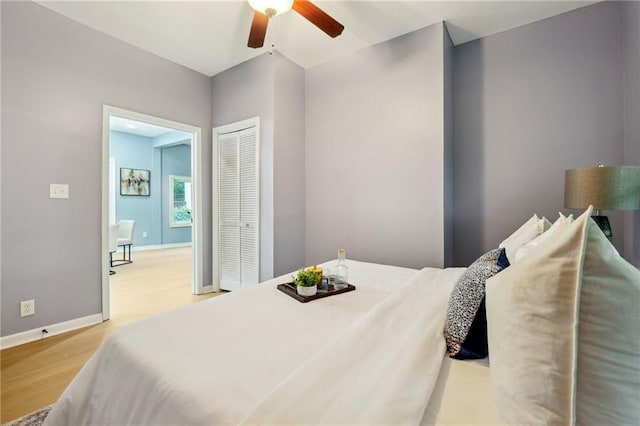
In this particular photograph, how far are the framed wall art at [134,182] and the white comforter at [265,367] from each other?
6783mm

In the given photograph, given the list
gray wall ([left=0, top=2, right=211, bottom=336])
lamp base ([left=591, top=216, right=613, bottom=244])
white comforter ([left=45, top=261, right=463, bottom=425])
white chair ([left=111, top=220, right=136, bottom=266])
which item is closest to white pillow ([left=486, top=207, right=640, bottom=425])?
white comforter ([left=45, top=261, right=463, bottom=425])

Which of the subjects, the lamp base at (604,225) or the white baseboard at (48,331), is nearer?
the lamp base at (604,225)

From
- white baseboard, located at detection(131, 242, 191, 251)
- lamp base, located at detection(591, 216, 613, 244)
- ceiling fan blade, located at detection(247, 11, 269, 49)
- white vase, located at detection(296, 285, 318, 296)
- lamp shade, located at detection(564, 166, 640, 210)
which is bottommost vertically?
white baseboard, located at detection(131, 242, 191, 251)

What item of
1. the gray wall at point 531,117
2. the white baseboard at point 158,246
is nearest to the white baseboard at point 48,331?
the gray wall at point 531,117

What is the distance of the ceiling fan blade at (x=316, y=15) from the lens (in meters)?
1.89

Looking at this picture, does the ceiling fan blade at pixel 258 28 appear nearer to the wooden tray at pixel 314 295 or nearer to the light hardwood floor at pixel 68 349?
the wooden tray at pixel 314 295

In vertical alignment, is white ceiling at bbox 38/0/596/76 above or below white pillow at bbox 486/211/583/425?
above

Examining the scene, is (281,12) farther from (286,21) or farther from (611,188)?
(611,188)

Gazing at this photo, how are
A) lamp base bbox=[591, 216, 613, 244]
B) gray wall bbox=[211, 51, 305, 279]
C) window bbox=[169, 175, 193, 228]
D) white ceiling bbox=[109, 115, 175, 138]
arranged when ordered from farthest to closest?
window bbox=[169, 175, 193, 228] < white ceiling bbox=[109, 115, 175, 138] < gray wall bbox=[211, 51, 305, 279] < lamp base bbox=[591, 216, 613, 244]

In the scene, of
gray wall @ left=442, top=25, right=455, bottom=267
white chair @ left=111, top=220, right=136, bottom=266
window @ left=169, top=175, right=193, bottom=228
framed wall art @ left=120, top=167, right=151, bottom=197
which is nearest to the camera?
gray wall @ left=442, top=25, right=455, bottom=267

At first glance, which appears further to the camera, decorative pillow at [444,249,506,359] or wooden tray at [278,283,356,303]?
wooden tray at [278,283,356,303]

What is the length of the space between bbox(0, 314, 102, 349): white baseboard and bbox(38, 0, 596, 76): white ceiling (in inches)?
108

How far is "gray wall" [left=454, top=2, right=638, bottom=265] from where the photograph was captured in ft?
7.56

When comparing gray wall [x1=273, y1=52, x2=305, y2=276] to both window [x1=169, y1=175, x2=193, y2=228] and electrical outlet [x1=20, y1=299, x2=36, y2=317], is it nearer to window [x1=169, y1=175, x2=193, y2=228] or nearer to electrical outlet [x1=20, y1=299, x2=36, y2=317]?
electrical outlet [x1=20, y1=299, x2=36, y2=317]
